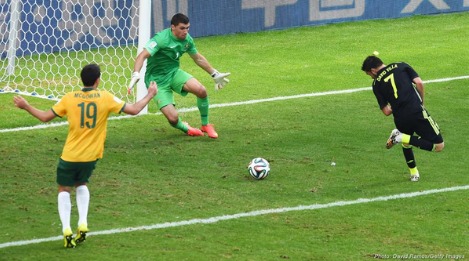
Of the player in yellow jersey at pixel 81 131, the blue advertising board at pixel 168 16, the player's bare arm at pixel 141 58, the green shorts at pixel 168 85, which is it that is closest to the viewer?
the player in yellow jersey at pixel 81 131

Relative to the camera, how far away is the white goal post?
19.0m

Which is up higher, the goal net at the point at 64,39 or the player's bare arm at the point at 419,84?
the player's bare arm at the point at 419,84

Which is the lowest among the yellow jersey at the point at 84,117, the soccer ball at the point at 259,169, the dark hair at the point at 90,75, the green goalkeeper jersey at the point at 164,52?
the soccer ball at the point at 259,169

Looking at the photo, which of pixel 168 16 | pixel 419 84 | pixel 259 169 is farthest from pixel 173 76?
pixel 168 16

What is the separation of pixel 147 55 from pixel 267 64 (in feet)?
18.9

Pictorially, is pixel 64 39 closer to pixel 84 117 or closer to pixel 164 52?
pixel 164 52

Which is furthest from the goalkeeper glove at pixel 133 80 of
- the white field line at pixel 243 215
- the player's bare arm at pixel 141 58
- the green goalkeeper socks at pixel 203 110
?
the white field line at pixel 243 215

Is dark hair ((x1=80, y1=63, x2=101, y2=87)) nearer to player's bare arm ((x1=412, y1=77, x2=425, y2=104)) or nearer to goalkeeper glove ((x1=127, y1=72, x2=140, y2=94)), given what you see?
goalkeeper glove ((x1=127, y1=72, x2=140, y2=94))

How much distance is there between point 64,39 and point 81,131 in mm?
9536

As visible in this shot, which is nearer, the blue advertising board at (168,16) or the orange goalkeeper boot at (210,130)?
the orange goalkeeper boot at (210,130)

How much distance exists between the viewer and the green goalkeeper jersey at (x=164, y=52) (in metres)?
15.1

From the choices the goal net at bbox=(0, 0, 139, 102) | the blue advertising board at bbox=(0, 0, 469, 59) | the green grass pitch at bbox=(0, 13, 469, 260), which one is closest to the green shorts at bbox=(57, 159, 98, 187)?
the green grass pitch at bbox=(0, 13, 469, 260)

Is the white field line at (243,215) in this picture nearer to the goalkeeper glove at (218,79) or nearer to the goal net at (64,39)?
the goalkeeper glove at (218,79)

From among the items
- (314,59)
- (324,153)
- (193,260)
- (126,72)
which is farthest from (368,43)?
(193,260)
